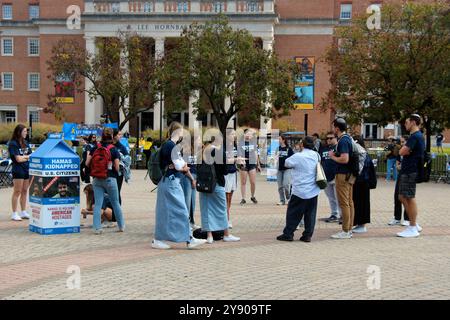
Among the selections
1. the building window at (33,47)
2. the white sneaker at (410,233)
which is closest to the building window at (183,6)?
the building window at (33,47)

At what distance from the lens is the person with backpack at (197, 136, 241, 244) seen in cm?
1002

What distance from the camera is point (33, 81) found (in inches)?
2749

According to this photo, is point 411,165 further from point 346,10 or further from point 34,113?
point 34,113

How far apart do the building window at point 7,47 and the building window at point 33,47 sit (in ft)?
7.25

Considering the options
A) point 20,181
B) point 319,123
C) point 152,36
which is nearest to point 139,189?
point 20,181

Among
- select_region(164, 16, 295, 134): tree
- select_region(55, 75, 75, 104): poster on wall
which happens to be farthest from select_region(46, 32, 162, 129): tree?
select_region(164, 16, 295, 134): tree

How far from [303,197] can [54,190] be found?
4.56 m

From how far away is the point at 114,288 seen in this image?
7.02m

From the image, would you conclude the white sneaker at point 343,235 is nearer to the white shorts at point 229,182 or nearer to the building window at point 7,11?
the white shorts at point 229,182

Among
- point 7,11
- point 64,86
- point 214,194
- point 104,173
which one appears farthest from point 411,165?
point 7,11

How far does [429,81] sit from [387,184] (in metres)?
6.85

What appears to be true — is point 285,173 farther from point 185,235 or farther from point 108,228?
point 185,235

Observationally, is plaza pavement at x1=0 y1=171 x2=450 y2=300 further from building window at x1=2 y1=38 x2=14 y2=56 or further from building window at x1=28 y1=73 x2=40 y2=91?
building window at x1=2 y1=38 x2=14 y2=56

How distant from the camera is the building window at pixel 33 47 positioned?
69.6 m
